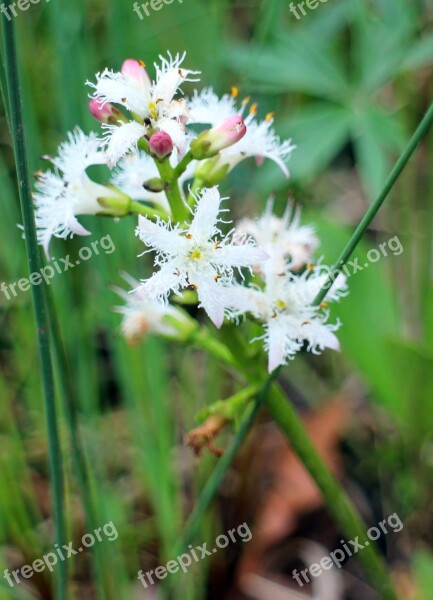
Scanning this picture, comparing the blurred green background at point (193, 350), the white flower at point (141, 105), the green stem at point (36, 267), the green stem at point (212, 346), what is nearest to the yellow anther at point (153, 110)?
the white flower at point (141, 105)

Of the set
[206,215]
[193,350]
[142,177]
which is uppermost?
[193,350]

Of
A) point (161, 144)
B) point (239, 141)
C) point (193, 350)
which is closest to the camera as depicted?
point (161, 144)

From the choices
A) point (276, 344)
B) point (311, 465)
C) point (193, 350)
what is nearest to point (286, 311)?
point (276, 344)

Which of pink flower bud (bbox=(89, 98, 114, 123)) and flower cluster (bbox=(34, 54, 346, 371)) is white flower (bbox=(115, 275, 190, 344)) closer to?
flower cluster (bbox=(34, 54, 346, 371))

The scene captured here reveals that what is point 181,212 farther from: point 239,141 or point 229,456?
point 229,456

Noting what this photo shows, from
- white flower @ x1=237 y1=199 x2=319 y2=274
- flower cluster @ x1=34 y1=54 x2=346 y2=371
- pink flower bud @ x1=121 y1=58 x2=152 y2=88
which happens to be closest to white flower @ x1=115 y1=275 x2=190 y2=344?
flower cluster @ x1=34 y1=54 x2=346 y2=371

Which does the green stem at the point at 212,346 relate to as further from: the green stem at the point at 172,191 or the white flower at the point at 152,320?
the green stem at the point at 172,191

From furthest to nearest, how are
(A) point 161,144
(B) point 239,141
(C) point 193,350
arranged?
(C) point 193,350 < (B) point 239,141 < (A) point 161,144
